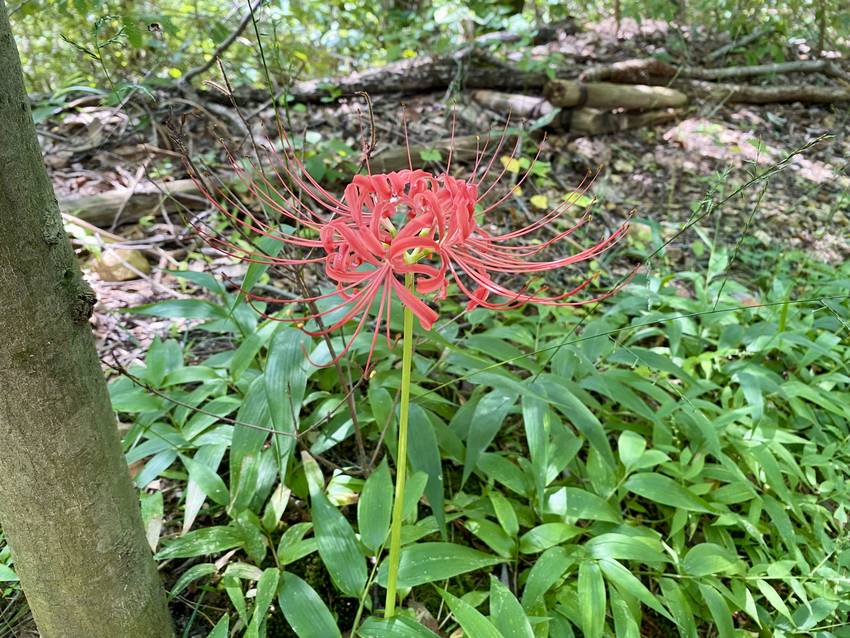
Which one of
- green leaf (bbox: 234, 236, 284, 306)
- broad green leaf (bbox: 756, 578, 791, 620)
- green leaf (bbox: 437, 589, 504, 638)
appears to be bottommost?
broad green leaf (bbox: 756, 578, 791, 620)

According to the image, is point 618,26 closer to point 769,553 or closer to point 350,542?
point 769,553

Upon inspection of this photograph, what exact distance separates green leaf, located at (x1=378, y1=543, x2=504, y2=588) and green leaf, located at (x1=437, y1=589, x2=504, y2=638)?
0.07 metres

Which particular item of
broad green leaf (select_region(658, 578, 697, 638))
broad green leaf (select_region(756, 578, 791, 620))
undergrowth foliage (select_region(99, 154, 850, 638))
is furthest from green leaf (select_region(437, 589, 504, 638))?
broad green leaf (select_region(756, 578, 791, 620))

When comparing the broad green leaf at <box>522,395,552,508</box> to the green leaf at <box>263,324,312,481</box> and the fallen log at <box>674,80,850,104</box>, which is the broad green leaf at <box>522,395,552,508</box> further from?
the fallen log at <box>674,80,850,104</box>

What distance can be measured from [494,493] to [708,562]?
47 cm

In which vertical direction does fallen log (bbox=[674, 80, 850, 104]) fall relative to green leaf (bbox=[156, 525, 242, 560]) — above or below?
below

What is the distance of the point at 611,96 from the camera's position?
3656mm

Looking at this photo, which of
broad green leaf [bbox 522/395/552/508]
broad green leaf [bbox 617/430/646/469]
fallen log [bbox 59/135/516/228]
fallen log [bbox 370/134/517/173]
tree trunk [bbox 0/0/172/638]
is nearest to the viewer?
tree trunk [bbox 0/0/172/638]

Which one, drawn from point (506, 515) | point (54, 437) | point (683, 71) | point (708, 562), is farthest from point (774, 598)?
point (683, 71)

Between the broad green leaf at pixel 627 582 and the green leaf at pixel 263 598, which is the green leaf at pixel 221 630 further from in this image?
the broad green leaf at pixel 627 582

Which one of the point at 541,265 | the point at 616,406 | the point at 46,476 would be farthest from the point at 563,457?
the point at 46,476

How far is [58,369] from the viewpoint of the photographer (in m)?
0.82

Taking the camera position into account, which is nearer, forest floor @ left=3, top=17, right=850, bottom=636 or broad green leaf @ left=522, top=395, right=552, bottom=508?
broad green leaf @ left=522, top=395, right=552, bottom=508

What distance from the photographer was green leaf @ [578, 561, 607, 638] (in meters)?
1.12
